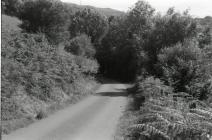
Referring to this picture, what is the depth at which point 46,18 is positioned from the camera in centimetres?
3781

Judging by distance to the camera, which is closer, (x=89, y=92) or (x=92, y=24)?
(x=89, y=92)

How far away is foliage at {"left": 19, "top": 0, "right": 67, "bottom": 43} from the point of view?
124 ft

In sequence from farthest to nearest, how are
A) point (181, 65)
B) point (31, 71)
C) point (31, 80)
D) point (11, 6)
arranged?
point (11, 6), point (181, 65), point (31, 71), point (31, 80)

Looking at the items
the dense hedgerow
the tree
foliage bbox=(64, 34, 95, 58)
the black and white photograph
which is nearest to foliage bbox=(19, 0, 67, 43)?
the black and white photograph

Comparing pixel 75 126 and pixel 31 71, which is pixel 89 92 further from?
pixel 75 126

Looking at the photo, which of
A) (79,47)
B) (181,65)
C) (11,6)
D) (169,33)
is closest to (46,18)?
(79,47)

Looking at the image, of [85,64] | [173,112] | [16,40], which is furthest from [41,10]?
[173,112]

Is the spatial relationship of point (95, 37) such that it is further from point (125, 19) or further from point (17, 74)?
point (17, 74)

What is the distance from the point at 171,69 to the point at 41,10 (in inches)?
666

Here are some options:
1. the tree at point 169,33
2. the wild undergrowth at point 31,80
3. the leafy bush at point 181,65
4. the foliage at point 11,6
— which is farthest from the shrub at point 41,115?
the foliage at point 11,6

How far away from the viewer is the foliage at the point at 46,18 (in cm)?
3788

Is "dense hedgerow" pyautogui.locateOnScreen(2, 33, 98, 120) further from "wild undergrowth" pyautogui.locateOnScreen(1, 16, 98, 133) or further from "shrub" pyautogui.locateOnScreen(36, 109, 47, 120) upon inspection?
"shrub" pyautogui.locateOnScreen(36, 109, 47, 120)

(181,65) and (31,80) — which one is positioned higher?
(181,65)

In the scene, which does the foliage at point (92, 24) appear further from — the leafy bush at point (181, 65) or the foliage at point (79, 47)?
the leafy bush at point (181, 65)
